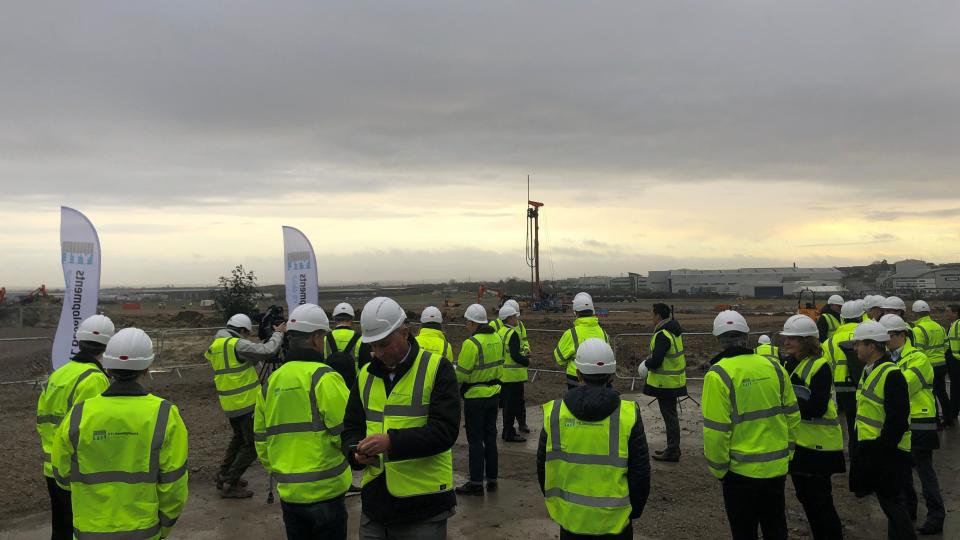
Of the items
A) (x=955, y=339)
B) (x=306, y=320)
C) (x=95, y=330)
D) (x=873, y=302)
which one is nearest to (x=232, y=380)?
(x=95, y=330)

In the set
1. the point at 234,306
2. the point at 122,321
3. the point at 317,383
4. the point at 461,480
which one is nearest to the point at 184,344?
the point at 234,306

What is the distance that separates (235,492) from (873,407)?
6.40m

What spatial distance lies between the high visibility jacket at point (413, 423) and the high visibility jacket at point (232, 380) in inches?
166

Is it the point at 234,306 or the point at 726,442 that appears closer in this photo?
the point at 726,442

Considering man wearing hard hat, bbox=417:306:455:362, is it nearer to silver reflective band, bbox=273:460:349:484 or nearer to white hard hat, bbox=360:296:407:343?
silver reflective band, bbox=273:460:349:484

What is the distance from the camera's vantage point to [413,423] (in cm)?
350

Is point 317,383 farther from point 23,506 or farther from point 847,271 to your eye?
point 847,271

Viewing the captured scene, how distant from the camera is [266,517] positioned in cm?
661

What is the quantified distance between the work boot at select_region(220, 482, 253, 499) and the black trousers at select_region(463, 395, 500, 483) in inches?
98.9

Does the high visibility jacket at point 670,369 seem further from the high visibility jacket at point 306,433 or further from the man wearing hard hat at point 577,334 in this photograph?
the high visibility jacket at point 306,433

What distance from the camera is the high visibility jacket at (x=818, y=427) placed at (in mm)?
5074

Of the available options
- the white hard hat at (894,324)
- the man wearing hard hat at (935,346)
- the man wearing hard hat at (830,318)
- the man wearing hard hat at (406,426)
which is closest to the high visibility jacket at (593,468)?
the man wearing hard hat at (406,426)

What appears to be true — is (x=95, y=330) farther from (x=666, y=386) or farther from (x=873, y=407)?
(x=666, y=386)

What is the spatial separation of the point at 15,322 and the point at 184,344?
16.1m
